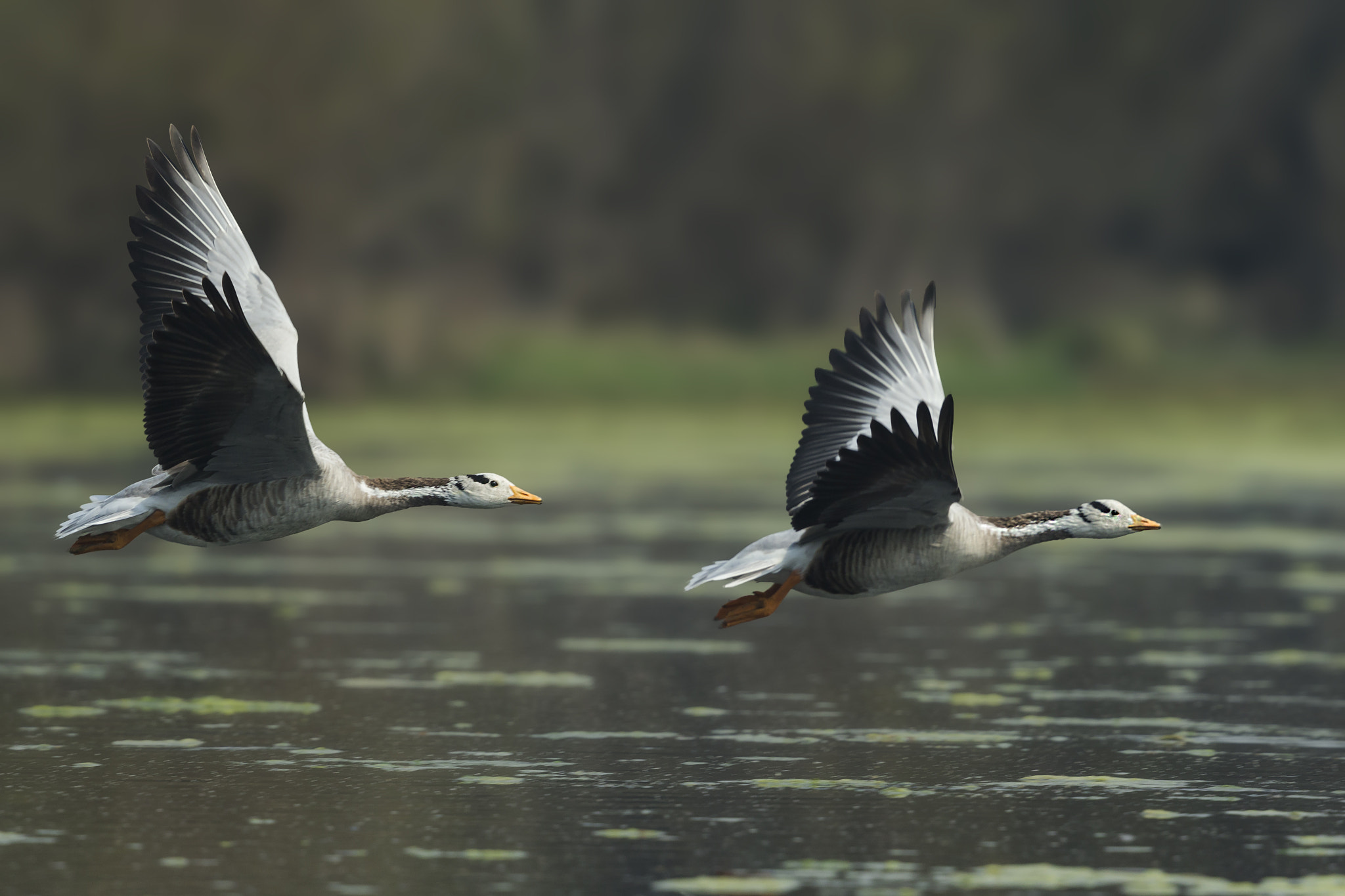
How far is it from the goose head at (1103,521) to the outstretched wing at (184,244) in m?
5.69

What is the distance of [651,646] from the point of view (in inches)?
832

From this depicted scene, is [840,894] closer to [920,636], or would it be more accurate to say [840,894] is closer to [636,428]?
[920,636]

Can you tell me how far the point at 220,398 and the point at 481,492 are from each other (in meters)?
1.87

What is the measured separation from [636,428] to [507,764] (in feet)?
151

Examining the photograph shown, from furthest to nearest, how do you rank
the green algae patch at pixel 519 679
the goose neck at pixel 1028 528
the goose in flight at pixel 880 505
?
the green algae patch at pixel 519 679
the goose neck at pixel 1028 528
the goose in flight at pixel 880 505

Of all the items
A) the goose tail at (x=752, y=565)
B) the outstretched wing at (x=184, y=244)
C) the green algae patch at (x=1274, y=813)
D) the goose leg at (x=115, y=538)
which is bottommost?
the green algae patch at (x=1274, y=813)

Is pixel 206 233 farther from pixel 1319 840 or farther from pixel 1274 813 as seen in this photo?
pixel 1319 840

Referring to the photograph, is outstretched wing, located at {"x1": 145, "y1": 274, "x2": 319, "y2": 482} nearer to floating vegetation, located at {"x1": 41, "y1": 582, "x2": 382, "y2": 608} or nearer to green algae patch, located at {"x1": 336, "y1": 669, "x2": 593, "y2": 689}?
green algae patch, located at {"x1": 336, "y1": 669, "x2": 593, "y2": 689}

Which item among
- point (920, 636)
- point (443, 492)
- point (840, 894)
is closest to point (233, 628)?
point (920, 636)

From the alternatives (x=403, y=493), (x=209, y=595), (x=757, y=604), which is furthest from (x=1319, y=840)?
(x=209, y=595)

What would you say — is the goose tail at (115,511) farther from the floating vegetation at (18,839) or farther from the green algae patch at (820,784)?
the green algae patch at (820,784)

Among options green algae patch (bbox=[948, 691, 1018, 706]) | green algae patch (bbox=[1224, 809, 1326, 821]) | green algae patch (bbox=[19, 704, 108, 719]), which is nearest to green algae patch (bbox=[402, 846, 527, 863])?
green algae patch (bbox=[1224, 809, 1326, 821])

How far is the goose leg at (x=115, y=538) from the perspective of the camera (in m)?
13.5

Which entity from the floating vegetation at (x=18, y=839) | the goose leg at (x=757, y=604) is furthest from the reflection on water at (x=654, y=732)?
the goose leg at (x=757, y=604)
